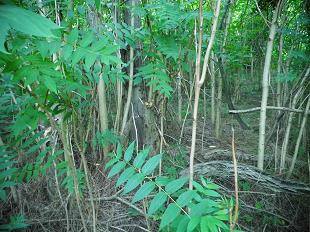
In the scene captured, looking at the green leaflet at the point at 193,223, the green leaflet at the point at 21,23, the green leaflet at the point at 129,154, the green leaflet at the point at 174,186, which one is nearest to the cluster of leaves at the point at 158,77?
the green leaflet at the point at 129,154

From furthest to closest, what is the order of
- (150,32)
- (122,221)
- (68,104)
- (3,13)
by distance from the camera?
1. (122,221)
2. (150,32)
3. (68,104)
4. (3,13)

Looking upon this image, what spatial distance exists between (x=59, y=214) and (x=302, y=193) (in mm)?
1752

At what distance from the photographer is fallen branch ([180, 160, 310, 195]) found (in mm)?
2076

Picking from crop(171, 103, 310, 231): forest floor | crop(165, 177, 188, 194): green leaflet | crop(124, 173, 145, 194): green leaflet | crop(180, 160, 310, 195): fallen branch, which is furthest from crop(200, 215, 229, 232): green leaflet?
crop(180, 160, 310, 195): fallen branch

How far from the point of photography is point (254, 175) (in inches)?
86.7

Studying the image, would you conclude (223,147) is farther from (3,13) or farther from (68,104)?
(3,13)

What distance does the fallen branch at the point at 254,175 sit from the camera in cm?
208

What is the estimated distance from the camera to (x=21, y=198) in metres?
2.27

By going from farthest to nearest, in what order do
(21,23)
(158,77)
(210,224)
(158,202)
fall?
(158,77), (158,202), (210,224), (21,23)

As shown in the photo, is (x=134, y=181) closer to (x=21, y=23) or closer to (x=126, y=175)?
(x=126, y=175)

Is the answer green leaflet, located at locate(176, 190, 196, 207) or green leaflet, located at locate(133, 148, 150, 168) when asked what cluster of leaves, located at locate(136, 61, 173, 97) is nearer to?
green leaflet, located at locate(133, 148, 150, 168)

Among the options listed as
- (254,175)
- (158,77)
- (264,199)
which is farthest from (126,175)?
(264,199)

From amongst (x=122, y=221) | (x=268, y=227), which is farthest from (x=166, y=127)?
(x=268, y=227)

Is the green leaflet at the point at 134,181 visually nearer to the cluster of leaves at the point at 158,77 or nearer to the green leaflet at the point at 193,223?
the green leaflet at the point at 193,223
